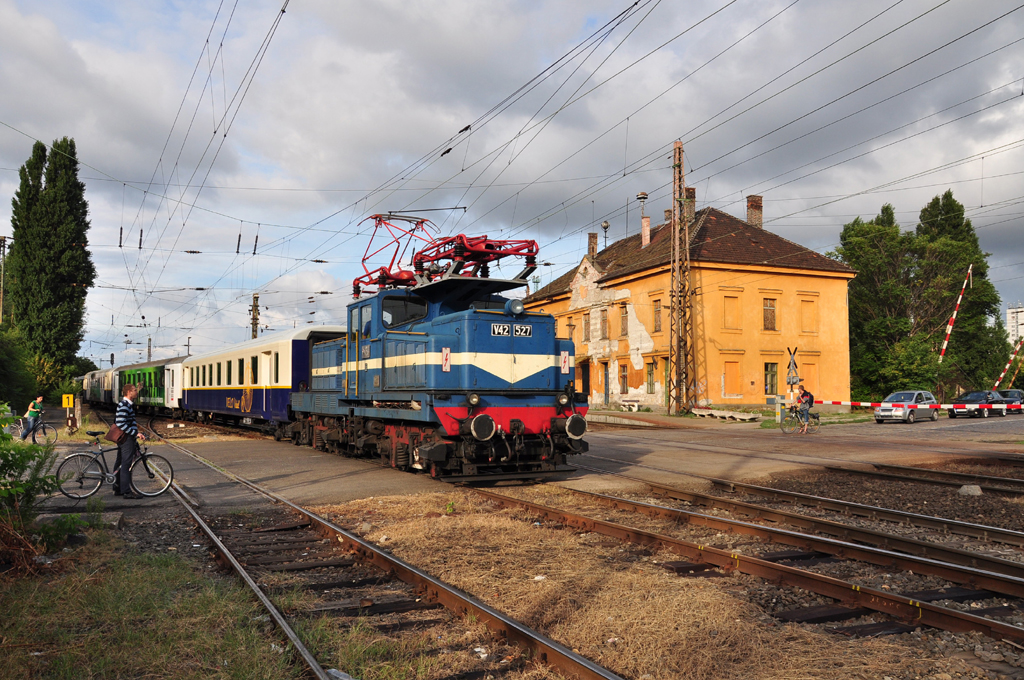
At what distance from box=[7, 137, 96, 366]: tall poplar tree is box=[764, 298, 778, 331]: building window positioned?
40.0 meters

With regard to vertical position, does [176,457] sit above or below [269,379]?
below

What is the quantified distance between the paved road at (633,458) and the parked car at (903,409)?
10.1 feet

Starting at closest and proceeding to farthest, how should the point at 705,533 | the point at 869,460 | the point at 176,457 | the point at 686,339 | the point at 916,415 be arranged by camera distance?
1. the point at 705,533
2. the point at 869,460
3. the point at 176,457
4. the point at 916,415
5. the point at 686,339

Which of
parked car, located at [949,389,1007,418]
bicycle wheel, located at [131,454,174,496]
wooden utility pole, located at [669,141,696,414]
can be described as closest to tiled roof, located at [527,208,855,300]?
wooden utility pole, located at [669,141,696,414]

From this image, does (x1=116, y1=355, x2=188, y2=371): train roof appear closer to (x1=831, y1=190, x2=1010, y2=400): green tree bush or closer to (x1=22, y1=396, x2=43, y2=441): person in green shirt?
(x1=22, y1=396, x2=43, y2=441): person in green shirt

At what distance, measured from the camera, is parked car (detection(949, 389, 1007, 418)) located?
3322cm

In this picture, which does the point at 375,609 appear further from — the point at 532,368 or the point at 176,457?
the point at 176,457

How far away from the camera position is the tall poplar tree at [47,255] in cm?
4247

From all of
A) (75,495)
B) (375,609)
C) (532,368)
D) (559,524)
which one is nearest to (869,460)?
(532,368)

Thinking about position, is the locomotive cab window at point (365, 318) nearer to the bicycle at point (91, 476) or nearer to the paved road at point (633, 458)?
the paved road at point (633, 458)

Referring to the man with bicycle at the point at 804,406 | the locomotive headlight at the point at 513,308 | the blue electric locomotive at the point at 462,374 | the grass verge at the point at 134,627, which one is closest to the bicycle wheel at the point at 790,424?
the man with bicycle at the point at 804,406

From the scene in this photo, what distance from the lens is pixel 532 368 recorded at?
11.7 m

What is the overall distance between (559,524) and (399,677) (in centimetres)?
459

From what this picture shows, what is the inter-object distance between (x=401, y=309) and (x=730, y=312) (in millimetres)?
26530
